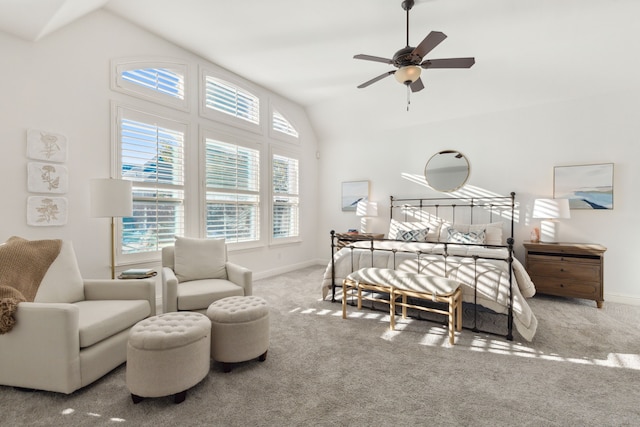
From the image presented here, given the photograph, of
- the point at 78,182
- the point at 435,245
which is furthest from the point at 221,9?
the point at 435,245

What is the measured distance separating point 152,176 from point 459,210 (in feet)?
16.0

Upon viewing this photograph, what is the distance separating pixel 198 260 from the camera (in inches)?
135

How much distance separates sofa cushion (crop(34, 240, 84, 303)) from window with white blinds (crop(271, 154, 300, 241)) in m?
3.31

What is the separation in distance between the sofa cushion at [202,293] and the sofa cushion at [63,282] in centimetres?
83

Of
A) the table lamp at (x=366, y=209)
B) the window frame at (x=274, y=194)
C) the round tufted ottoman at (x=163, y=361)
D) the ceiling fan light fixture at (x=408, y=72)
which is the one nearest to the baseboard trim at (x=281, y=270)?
the window frame at (x=274, y=194)

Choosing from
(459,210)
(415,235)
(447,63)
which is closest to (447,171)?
(459,210)

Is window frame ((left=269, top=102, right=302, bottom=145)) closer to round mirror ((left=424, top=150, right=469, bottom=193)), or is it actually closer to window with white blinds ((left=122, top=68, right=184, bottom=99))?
window with white blinds ((left=122, top=68, right=184, bottom=99))

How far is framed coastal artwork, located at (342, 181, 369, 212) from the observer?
20.6ft

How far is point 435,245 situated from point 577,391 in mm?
2196

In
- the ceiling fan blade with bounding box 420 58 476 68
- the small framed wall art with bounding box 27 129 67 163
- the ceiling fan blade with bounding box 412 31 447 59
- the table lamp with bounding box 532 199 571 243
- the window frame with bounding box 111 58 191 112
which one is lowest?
the table lamp with bounding box 532 199 571 243

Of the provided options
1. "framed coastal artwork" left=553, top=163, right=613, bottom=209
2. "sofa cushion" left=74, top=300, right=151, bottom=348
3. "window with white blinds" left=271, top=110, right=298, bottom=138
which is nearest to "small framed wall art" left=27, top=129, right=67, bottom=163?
"sofa cushion" left=74, top=300, right=151, bottom=348

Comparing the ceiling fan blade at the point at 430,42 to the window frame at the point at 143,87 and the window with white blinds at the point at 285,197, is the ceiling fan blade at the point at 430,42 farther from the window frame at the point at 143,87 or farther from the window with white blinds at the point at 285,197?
the window with white blinds at the point at 285,197

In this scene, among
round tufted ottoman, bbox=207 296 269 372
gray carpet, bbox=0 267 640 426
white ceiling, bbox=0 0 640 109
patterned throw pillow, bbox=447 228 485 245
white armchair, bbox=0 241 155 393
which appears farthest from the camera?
patterned throw pillow, bbox=447 228 485 245

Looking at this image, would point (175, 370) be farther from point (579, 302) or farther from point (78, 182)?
point (579, 302)
